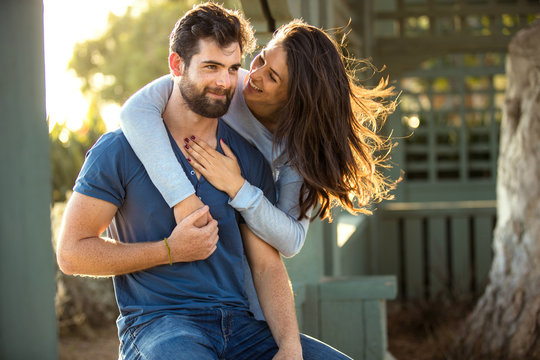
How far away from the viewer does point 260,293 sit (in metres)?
2.31

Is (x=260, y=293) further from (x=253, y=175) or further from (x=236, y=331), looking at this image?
(x=253, y=175)

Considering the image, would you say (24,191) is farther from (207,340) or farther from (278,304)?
(278,304)

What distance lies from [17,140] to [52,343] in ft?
1.40

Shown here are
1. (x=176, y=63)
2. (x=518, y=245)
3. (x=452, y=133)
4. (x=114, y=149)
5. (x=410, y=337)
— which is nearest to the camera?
(x=114, y=149)

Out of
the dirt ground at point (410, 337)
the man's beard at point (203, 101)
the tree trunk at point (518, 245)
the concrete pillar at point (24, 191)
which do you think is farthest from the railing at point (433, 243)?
the concrete pillar at point (24, 191)

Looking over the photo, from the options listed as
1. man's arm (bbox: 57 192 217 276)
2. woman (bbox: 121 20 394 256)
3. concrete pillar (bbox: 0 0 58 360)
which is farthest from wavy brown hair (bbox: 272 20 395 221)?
concrete pillar (bbox: 0 0 58 360)

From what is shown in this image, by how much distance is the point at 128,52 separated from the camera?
15898 millimetres

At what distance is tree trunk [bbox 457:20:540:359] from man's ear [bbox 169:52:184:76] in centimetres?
276

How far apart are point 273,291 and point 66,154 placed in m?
4.38

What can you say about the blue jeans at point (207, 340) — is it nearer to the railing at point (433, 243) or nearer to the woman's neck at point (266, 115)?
the woman's neck at point (266, 115)

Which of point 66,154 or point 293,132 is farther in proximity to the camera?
point 66,154

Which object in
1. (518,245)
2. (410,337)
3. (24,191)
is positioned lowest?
(410,337)

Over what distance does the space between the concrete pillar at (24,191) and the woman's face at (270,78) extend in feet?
3.62

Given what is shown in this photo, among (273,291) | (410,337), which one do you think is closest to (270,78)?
(273,291)
